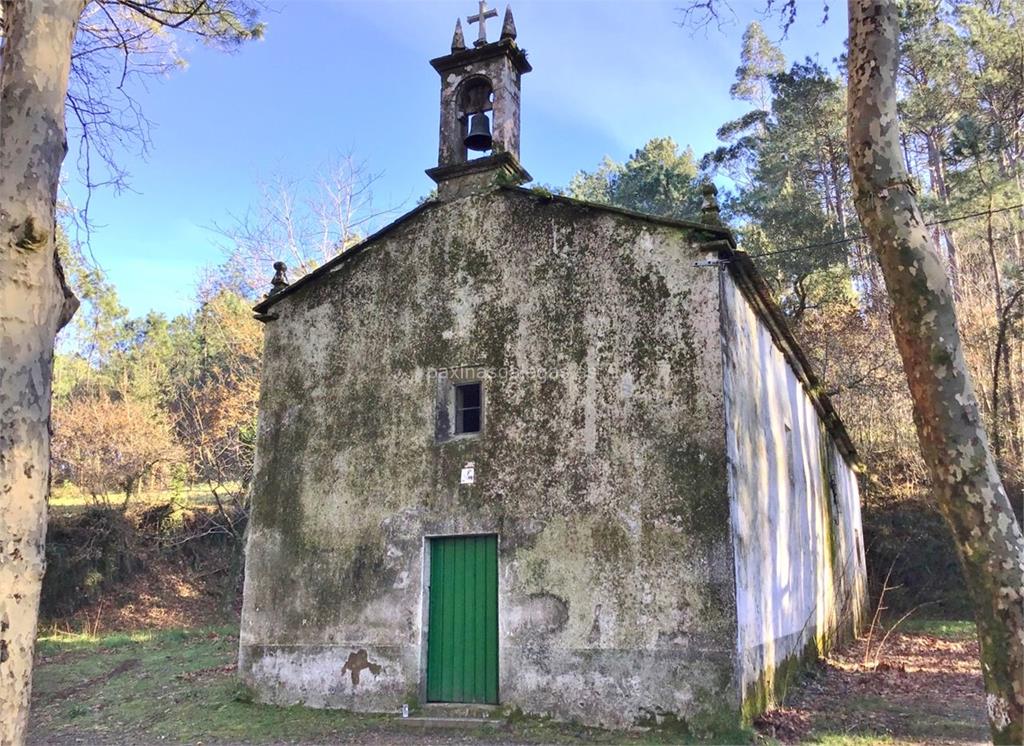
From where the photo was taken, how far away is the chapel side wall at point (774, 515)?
8615mm

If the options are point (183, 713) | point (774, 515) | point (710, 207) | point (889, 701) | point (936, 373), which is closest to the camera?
point (936, 373)

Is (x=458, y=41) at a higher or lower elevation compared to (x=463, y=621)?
higher

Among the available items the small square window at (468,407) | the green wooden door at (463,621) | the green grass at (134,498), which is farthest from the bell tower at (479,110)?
the green grass at (134,498)

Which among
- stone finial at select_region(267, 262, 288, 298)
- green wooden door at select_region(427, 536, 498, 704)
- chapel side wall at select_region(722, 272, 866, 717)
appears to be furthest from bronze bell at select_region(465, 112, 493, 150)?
green wooden door at select_region(427, 536, 498, 704)

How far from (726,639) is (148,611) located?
18144mm

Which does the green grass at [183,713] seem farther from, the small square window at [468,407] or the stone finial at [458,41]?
the stone finial at [458,41]

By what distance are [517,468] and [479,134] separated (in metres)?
4.97

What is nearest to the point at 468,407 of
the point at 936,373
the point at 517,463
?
the point at 517,463

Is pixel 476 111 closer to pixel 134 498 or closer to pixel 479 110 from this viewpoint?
pixel 479 110

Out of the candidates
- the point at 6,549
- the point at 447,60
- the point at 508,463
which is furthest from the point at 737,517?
the point at 447,60

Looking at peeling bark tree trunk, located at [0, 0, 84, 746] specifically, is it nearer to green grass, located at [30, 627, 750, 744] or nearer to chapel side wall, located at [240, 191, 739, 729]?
green grass, located at [30, 627, 750, 744]

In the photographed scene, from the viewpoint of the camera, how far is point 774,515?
34.6 feet

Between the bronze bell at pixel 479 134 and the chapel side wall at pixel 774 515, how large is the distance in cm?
423

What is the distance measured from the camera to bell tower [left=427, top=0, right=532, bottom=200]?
1076 centimetres
